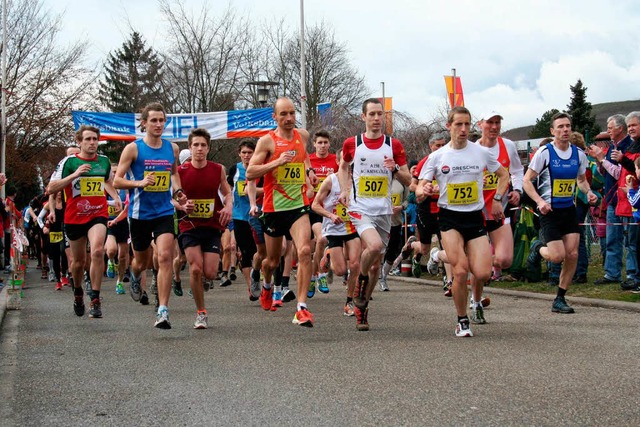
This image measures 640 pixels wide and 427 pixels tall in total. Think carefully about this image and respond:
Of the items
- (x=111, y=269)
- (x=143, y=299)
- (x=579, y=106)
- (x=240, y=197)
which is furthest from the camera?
(x=579, y=106)

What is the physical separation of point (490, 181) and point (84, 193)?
15.4ft

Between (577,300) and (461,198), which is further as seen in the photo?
(577,300)

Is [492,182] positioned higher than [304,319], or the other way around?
[492,182]

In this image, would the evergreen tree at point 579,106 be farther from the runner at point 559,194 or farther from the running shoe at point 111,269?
the runner at point 559,194

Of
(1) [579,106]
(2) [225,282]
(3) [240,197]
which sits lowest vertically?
(2) [225,282]

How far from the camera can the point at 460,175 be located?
855cm

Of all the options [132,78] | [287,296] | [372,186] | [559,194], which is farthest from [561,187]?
[132,78]

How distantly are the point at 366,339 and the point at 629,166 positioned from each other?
5.05 m

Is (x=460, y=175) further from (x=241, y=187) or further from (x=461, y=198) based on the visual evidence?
(x=241, y=187)

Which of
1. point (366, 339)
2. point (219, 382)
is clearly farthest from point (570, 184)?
point (219, 382)

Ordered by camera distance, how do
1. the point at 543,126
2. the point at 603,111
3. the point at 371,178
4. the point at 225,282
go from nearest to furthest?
the point at 371,178 < the point at 225,282 < the point at 543,126 < the point at 603,111

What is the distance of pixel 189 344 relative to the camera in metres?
8.23

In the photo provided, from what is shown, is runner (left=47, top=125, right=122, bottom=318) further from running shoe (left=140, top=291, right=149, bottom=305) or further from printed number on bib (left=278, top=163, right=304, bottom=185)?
printed number on bib (left=278, top=163, right=304, bottom=185)

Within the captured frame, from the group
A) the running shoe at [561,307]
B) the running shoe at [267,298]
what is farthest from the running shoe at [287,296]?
the running shoe at [561,307]
